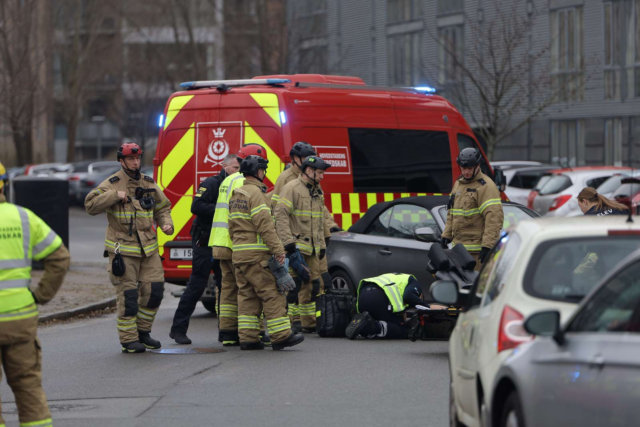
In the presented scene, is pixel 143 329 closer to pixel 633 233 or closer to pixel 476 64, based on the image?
pixel 633 233

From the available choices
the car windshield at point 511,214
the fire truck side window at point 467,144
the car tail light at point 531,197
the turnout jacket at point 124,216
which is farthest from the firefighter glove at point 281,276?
the car tail light at point 531,197

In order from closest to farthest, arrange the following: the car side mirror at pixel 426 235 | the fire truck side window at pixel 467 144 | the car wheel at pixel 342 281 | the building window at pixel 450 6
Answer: the car side mirror at pixel 426 235
the car wheel at pixel 342 281
the fire truck side window at pixel 467 144
the building window at pixel 450 6

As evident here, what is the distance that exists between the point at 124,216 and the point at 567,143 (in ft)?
85.5

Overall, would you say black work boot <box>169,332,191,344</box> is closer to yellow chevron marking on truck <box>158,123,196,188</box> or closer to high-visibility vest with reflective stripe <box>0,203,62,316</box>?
yellow chevron marking on truck <box>158,123,196,188</box>

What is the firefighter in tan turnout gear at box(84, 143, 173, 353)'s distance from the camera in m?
10.0

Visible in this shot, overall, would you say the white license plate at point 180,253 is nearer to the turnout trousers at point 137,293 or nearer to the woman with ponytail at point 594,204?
the turnout trousers at point 137,293

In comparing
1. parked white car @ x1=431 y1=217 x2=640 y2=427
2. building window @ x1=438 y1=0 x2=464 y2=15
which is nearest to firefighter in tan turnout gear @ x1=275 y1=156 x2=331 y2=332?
parked white car @ x1=431 y1=217 x2=640 y2=427

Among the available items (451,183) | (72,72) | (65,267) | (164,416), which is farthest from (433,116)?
(72,72)

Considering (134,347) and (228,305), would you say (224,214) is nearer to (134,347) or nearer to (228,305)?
(228,305)

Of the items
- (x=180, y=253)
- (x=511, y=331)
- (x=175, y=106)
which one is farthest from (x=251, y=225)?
(x=511, y=331)

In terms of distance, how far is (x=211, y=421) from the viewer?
23.5 feet

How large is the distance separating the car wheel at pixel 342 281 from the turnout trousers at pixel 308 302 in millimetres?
704

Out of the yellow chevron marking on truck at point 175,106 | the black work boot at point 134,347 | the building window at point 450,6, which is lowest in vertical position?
the black work boot at point 134,347

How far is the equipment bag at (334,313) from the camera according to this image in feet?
37.3
